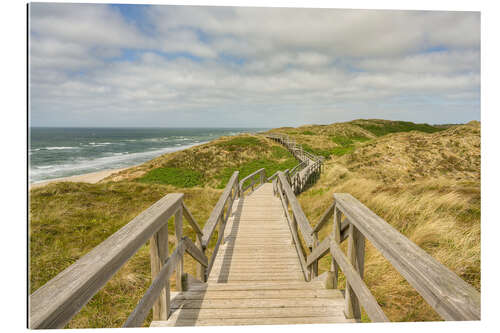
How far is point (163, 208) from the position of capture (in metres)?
1.81

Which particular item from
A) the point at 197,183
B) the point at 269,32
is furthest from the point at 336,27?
the point at 197,183

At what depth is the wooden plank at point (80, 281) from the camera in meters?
0.87

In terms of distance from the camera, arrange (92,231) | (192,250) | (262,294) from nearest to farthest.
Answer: (262,294) → (192,250) → (92,231)

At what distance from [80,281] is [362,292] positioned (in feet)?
4.87

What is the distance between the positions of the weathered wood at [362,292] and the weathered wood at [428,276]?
30 cm

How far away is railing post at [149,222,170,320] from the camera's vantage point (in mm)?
1730

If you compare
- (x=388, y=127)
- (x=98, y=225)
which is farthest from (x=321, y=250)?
(x=388, y=127)

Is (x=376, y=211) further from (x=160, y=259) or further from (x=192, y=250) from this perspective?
(x=160, y=259)

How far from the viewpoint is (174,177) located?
1891 centimetres

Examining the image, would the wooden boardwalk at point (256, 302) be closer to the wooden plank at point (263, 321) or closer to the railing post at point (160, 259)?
the wooden plank at point (263, 321)

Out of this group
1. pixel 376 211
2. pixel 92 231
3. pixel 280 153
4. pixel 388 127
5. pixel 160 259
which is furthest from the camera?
pixel 388 127

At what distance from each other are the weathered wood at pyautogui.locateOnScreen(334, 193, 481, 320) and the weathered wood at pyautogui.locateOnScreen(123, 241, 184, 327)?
4.41 ft

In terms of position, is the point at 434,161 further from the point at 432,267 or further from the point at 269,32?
the point at 432,267

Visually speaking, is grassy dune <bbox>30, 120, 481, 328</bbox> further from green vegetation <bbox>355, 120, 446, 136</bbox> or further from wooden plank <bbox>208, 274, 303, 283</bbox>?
green vegetation <bbox>355, 120, 446, 136</bbox>
